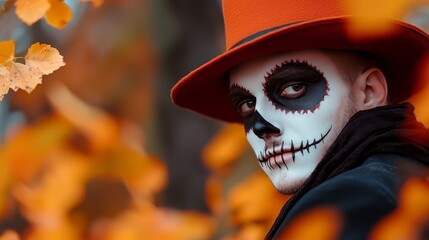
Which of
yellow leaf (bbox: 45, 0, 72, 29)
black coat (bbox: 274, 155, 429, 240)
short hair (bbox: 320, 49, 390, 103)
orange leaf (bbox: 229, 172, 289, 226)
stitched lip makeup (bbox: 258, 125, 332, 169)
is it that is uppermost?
yellow leaf (bbox: 45, 0, 72, 29)

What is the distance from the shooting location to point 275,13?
3070 mm

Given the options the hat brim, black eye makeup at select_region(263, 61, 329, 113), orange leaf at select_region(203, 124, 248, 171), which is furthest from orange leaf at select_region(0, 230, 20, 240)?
black eye makeup at select_region(263, 61, 329, 113)

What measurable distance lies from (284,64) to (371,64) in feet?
0.89

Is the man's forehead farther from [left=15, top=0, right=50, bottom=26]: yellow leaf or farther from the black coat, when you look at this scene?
[left=15, top=0, right=50, bottom=26]: yellow leaf

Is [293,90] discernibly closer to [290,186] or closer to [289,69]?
[289,69]

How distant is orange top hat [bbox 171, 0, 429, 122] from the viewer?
2959mm

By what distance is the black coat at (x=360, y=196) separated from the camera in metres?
2.54

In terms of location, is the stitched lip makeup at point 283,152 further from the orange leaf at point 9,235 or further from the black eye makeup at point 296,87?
the orange leaf at point 9,235

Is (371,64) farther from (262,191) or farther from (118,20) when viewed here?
(118,20)

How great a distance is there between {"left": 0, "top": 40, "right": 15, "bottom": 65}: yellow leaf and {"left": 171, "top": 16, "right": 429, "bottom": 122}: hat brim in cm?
60

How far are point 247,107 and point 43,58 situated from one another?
0.64 metres

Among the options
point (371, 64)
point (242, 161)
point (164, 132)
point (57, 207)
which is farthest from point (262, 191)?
point (371, 64)

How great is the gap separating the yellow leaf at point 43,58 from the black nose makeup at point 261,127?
0.61m

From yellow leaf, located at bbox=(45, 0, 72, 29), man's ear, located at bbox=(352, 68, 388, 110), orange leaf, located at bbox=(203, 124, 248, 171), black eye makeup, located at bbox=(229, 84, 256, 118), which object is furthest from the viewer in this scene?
orange leaf, located at bbox=(203, 124, 248, 171)
